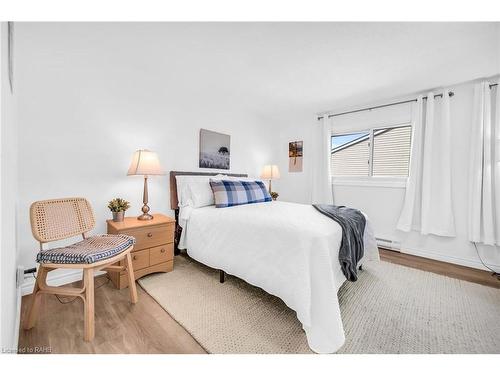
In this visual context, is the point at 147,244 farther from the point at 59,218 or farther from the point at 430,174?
the point at 430,174

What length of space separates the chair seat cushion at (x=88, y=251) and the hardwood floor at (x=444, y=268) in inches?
119

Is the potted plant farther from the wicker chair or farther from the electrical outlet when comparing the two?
the electrical outlet

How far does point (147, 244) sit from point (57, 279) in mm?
851

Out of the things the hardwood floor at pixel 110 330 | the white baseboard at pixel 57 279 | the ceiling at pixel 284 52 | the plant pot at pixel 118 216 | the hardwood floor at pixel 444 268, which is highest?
the ceiling at pixel 284 52

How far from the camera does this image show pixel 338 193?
368 cm

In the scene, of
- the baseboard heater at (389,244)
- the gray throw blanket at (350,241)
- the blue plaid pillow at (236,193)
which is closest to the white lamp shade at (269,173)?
the blue plaid pillow at (236,193)

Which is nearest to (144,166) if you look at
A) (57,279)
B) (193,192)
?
(193,192)

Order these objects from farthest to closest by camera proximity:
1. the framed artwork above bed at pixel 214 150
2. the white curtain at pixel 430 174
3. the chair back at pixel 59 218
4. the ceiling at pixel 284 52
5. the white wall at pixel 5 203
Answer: the framed artwork above bed at pixel 214 150
the white curtain at pixel 430 174
the ceiling at pixel 284 52
the chair back at pixel 59 218
the white wall at pixel 5 203

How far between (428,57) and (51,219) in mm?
3635

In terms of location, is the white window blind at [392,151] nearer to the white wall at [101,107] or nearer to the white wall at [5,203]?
the white wall at [101,107]

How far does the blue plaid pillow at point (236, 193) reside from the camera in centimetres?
240

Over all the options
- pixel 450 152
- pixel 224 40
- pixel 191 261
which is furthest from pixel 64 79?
pixel 450 152

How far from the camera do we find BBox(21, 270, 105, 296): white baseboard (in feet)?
5.63
